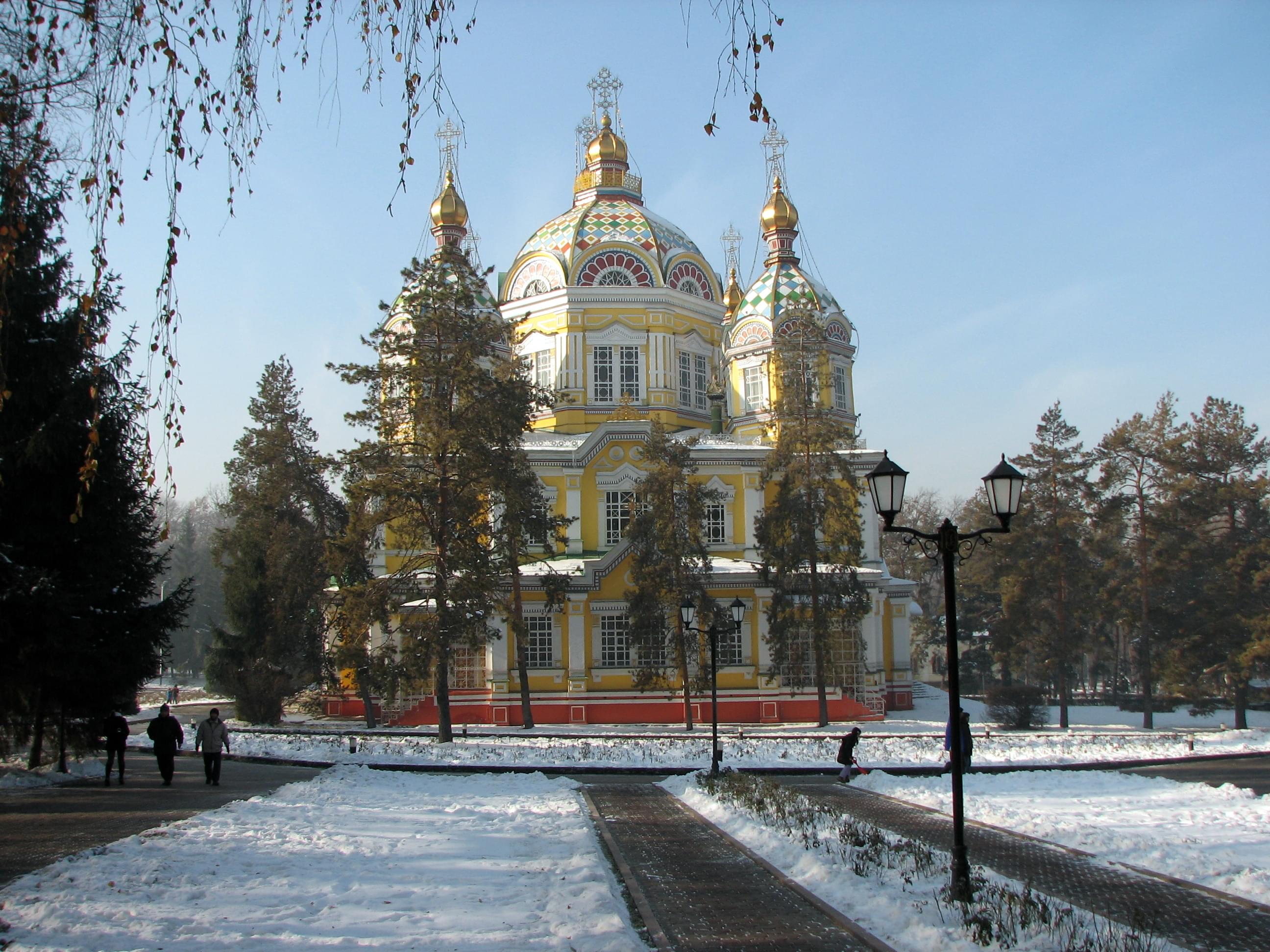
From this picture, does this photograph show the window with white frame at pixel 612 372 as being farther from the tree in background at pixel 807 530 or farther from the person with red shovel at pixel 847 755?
the person with red shovel at pixel 847 755

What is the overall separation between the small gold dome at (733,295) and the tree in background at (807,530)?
1802 cm

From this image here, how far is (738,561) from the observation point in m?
33.3

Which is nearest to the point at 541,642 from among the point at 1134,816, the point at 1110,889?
the point at 1134,816

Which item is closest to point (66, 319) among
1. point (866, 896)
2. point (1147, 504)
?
point (866, 896)

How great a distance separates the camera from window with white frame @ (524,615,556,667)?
3253 centimetres

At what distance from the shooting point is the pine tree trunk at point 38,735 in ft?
52.3

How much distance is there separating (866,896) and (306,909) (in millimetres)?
4371

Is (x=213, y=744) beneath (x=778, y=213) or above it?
beneath

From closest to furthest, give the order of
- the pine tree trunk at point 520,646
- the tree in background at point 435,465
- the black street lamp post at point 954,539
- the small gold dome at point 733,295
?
the black street lamp post at point 954,539 → the tree in background at point 435,465 → the pine tree trunk at point 520,646 → the small gold dome at point 733,295

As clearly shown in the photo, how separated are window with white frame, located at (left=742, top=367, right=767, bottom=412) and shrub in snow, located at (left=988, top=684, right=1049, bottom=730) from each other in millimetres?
12153

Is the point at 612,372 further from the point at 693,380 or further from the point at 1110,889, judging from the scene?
the point at 1110,889

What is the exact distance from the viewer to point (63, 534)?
14.6 meters

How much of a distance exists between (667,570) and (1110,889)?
66.5 feet

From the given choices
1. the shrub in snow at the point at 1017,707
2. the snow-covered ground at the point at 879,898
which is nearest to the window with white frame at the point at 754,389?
the shrub in snow at the point at 1017,707
